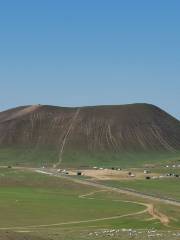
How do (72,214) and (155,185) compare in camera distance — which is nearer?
(72,214)

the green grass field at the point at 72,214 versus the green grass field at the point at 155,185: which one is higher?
the green grass field at the point at 155,185

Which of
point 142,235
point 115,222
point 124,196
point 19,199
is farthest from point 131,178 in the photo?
point 142,235

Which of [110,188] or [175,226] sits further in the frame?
[110,188]

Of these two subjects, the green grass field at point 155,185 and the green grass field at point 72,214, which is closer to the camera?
the green grass field at point 72,214

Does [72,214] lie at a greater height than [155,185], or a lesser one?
lesser

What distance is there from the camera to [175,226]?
7162 centimetres

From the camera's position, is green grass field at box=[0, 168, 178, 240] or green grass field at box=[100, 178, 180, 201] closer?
green grass field at box=[0, 168, 178, 240]

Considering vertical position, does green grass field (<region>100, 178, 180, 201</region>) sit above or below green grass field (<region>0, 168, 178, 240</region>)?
above

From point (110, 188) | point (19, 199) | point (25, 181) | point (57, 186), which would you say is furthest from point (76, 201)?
point (25, 181)

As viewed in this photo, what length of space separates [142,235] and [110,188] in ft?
240

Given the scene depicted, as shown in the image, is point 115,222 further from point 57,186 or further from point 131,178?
point 131,178

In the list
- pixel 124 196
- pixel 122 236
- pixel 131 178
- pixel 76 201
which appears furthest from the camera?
pixel 131 178

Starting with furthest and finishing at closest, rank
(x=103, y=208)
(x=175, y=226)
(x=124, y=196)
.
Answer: (x=124, y=196) < (x=103, y=208) < (x=175, y=226)

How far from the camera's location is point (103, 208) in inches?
3563
